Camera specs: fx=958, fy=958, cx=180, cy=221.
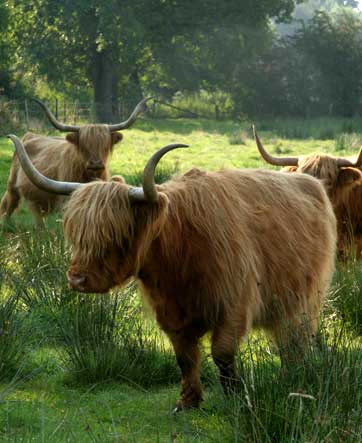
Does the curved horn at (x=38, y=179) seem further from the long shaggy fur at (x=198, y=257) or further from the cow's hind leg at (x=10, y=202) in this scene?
the cow's hind leg at (x=10, y=202)

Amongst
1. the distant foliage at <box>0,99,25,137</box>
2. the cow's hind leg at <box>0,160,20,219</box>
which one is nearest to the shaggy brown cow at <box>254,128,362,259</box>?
the cow's hind leg at <box>0,160,20,219</box>

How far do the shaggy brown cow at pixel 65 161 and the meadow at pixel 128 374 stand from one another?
2426 millimetres

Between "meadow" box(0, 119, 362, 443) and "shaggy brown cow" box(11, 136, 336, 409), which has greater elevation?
"shaggy brown cow" box(11, 136, 336, 409)

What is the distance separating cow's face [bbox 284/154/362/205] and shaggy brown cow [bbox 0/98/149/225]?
2.26 m

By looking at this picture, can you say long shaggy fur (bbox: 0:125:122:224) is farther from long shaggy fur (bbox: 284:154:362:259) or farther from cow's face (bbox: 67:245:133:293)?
cow's face (bbox: 67:245:133:293)

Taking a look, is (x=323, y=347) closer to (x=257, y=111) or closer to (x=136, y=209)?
(x=136, y=209)

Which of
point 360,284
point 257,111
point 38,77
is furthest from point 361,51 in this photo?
point 360,284

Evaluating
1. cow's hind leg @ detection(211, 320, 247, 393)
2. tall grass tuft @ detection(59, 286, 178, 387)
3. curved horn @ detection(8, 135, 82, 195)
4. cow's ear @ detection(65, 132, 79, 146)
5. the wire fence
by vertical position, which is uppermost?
curved horn @ detection(8, 135, 82, 195)

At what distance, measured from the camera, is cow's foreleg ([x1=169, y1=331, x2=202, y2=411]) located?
13.0ft

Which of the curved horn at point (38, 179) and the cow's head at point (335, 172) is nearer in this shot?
the curved horn at point (38, 179)

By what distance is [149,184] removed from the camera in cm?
357

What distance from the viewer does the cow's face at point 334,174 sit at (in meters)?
6.77

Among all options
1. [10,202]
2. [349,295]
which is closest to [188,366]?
[349,295]

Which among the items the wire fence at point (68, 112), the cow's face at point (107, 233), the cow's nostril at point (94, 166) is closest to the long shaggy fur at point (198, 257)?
the cow's face at point (107, 233)
